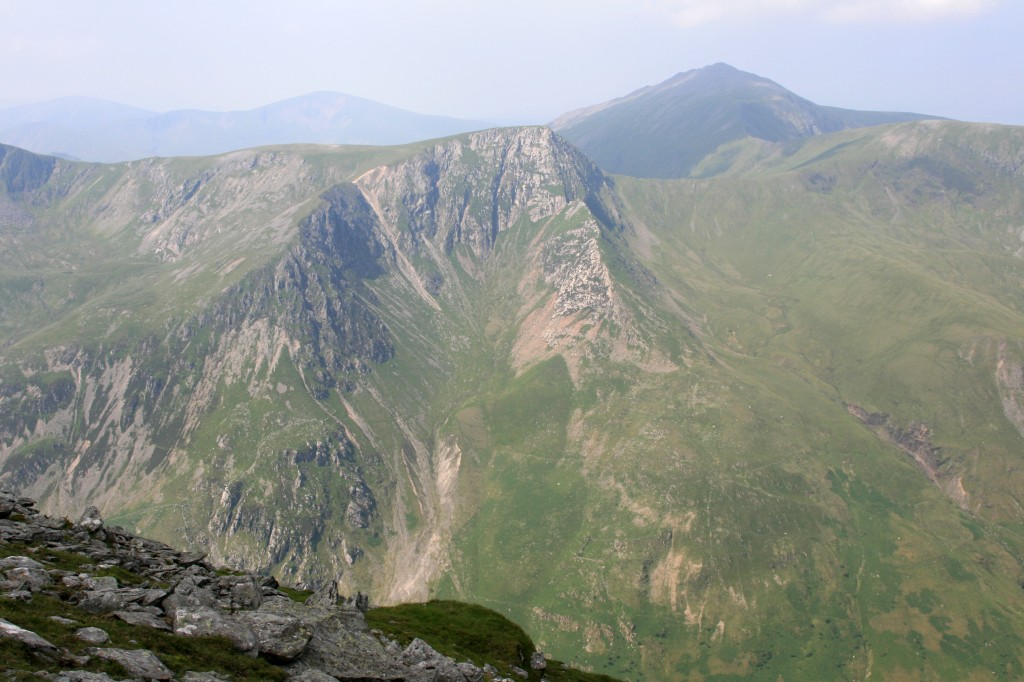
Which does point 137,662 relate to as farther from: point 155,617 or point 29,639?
point 155,617

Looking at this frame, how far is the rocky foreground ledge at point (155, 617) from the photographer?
36.5 m

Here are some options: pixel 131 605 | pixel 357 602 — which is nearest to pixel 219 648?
pixel 131 605

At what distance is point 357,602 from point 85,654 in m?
50.9

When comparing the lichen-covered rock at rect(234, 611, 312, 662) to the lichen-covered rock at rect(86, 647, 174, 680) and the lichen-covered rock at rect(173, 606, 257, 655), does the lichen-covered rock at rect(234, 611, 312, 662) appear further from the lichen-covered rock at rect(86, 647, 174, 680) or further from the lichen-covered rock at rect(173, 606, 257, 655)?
the lichen-covered rock at rect(86, 647, 174, 680)

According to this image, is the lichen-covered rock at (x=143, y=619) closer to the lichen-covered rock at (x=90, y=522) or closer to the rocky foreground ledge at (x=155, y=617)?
the rocky foreground ledge at (x=155, y=617)

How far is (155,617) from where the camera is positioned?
45875mm

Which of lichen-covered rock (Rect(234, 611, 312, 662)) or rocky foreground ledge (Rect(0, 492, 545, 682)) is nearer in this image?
rocky foreground ledge (Rect(0, 492, 545, 682))

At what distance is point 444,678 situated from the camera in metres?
55.4

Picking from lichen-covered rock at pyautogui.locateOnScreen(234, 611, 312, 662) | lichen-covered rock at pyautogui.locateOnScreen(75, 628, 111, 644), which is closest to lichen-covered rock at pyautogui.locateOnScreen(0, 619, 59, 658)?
lichen-covered rock at pyautogui.locateOnScreen(75, 628, 111, 644)

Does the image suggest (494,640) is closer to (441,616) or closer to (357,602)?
(441,616)

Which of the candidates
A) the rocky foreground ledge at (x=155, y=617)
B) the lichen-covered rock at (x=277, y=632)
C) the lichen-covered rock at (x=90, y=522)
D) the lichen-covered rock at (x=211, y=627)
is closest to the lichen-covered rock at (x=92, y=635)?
the rocky foreground ledge at (x=155, y=617)

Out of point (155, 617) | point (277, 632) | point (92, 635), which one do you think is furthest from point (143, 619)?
point (277, 632)

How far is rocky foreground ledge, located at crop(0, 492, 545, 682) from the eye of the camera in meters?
36.5

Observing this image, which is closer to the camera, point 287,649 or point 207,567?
point 287,649
